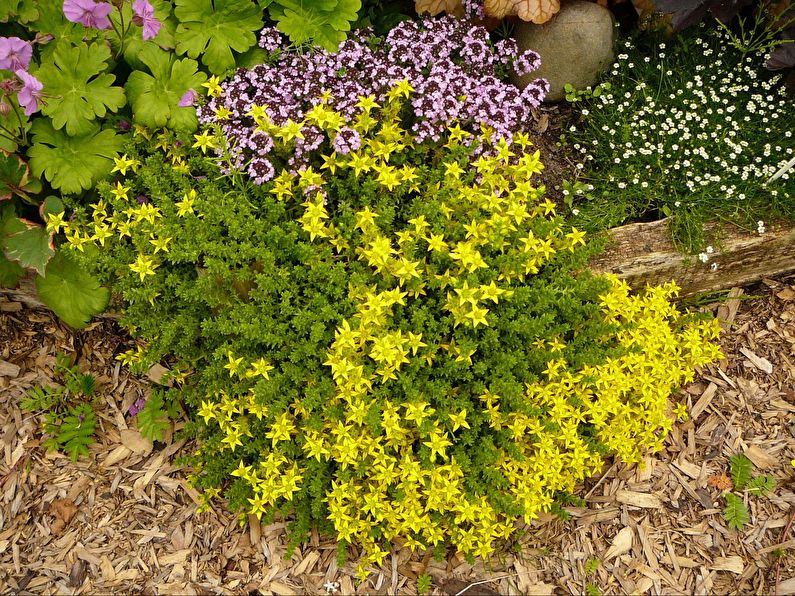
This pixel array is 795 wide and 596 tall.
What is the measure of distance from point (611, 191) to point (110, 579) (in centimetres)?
296

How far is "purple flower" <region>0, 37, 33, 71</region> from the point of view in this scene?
2.42m

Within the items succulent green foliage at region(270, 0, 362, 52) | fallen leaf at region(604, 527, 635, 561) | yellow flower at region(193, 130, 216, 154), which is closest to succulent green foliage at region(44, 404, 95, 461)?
yellow flower at region(193, 130, 216, 154)

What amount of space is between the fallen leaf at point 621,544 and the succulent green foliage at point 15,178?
294cm

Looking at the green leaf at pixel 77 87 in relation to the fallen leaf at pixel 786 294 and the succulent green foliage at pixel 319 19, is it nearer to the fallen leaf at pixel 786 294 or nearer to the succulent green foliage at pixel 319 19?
the succulent green foliage at pixel 319 19

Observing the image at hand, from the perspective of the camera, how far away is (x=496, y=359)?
2.61 m

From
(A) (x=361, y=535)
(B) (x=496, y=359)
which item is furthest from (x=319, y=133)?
(A) (x=361, y=535)

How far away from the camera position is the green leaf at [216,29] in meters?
3.06

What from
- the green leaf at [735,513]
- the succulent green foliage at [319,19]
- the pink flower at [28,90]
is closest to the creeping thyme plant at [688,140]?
the green leaf at [735,513]

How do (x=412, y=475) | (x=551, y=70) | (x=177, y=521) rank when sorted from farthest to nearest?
(x=551, y=70)
(x=177, y=521)
(x=412, y=475)

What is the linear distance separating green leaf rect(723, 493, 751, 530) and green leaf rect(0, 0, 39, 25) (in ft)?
12.4

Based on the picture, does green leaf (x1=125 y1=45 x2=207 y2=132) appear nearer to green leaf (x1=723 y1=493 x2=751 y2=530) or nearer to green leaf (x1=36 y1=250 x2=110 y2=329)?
green leaf (x1=36 y1=250 x2=110 y2=329)

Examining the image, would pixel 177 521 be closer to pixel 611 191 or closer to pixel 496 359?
pixel 496 359

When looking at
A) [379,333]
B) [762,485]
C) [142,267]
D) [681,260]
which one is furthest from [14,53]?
[762,485]

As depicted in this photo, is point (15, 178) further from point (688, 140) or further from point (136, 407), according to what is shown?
point (688, 140)
